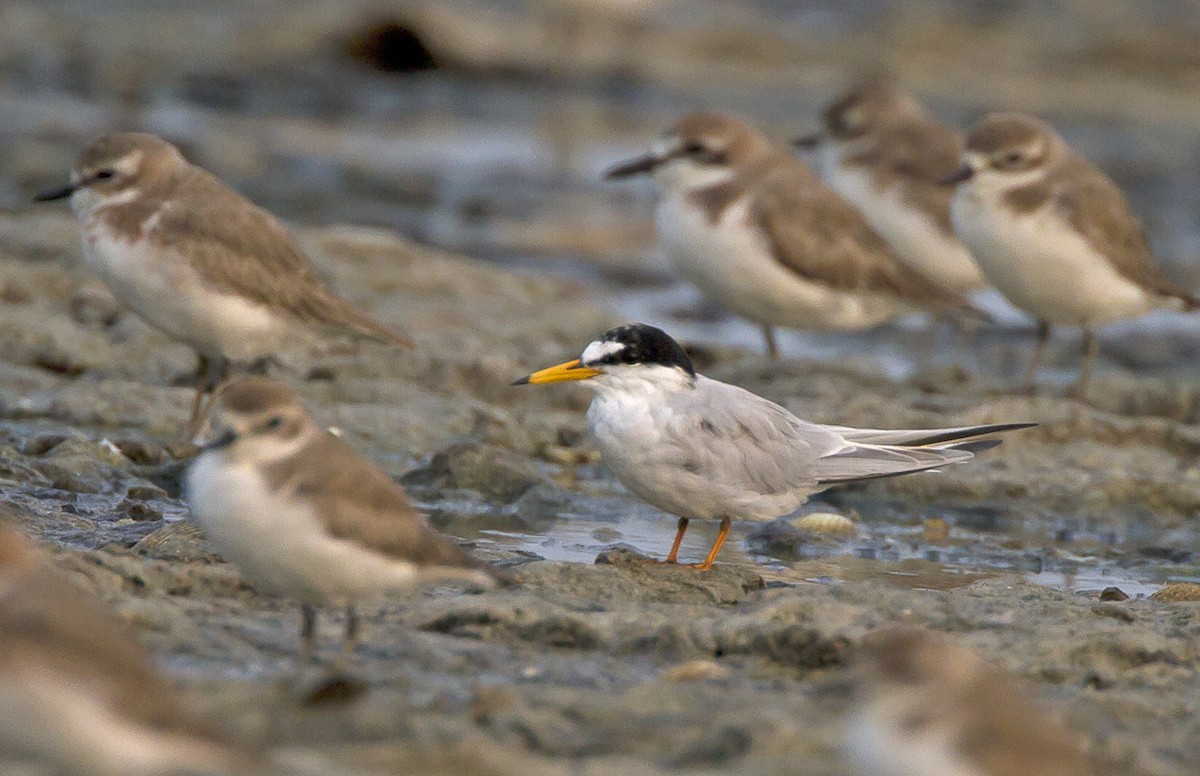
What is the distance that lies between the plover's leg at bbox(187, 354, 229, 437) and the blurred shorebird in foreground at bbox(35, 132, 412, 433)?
0.04 ft

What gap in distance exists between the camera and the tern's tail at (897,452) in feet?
20.2

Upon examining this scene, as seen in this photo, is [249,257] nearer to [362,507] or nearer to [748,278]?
[748,278]

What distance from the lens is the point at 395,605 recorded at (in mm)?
5191

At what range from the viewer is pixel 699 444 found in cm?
→ 583

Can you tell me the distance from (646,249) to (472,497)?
7.92m

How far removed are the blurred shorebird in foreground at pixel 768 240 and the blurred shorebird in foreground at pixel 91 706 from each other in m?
6.59

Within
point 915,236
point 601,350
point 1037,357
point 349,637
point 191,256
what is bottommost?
point 349,637

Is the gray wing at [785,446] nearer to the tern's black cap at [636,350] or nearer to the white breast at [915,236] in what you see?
the tern's black cap at [636,350]

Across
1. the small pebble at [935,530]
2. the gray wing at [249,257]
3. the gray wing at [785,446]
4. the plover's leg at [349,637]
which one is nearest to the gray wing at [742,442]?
the gray wing at [785,446]

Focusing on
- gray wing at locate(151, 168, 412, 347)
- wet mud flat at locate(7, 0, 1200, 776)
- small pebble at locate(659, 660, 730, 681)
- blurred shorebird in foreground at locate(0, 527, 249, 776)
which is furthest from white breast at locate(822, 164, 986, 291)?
blurred shorebird in foreground at locate(0, 527, 249, 776)

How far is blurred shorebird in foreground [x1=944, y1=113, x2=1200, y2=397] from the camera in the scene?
9.38 metres

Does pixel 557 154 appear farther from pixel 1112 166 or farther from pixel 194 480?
pixel 194 480

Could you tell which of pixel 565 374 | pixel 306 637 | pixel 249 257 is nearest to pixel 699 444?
pixel 565 374

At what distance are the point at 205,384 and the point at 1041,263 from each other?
179 inches
